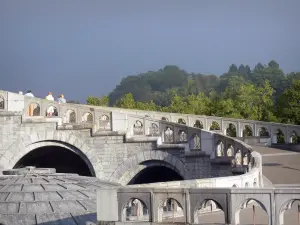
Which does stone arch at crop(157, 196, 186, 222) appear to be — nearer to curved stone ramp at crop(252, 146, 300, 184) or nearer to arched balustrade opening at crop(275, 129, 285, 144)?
curved stone ramp at crop(252, 146, 300, 184)

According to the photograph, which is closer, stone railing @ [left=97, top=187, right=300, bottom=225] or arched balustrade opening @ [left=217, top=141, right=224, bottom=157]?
stone railing @ [left=97, top=187, right=300, bottom=225]

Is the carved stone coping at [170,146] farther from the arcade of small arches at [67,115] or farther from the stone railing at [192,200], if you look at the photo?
the stone railing at [192,200]

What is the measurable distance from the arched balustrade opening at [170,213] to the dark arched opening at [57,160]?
18.0 meters

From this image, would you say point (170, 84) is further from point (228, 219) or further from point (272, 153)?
point (228, 219)

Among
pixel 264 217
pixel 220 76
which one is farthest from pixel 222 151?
pixel 220 76

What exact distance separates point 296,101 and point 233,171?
1566 centimetres

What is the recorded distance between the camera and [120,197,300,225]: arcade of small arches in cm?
1341

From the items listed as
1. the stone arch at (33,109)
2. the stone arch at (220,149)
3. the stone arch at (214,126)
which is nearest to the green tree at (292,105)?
the stone arch at (214,126)

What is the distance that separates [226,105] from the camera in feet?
147

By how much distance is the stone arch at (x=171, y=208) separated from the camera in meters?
13.9

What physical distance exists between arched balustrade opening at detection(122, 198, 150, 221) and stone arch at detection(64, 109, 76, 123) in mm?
17646

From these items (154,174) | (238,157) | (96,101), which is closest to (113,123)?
(154,174)

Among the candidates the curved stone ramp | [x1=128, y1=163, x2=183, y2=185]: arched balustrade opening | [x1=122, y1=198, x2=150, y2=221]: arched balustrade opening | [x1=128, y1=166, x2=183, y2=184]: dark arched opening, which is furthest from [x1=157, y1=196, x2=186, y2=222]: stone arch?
[x1=128, y1=166, x2=183, y2=184]: dark arched opening

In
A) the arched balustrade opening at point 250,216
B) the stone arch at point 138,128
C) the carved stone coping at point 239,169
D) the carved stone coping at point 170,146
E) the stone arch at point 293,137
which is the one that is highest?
the stone arch at point 138,128
